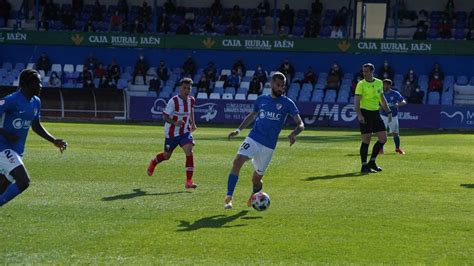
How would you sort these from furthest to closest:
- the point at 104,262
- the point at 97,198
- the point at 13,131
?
the point at 97,198 → the point at 13,131 → the point at 104,262

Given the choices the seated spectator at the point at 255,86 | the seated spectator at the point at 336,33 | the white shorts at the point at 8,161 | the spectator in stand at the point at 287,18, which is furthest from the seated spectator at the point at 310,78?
the white shorts at the point at 8,161

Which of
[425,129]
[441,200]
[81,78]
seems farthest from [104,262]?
[81,78]

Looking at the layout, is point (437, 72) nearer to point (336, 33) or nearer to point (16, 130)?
point (336, 33)

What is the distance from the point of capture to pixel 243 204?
14414mm

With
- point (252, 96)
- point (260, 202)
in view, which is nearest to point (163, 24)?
point (252, 96)

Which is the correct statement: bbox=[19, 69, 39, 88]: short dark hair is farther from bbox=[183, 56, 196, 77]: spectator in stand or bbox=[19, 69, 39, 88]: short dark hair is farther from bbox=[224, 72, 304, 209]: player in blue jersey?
bbox=[183, 56, 196, 77]: spectator in stand

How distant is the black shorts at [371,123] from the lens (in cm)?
2028

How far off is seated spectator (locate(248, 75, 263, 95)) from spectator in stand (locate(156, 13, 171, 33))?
6.92 m

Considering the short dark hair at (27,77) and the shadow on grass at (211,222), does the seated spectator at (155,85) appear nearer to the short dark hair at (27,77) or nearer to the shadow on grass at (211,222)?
the shadow on grass at (211,222)

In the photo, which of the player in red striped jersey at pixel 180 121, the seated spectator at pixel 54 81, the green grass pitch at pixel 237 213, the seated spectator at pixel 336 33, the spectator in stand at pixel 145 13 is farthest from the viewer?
the spectator in stand at pixel 145 13

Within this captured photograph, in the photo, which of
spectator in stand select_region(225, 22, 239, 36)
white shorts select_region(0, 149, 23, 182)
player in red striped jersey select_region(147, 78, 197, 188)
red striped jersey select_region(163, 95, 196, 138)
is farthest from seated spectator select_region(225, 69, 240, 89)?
white shorts select_region(0, 149, 23, 182)

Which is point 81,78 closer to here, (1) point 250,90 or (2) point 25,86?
(1) point 250,90

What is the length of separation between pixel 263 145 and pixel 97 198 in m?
3.03

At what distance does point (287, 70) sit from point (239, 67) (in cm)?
267
